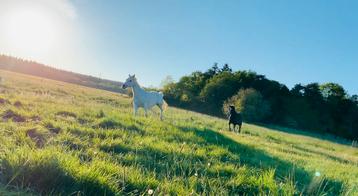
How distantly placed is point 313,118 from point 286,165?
86.2m

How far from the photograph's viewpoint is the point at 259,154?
12141mm

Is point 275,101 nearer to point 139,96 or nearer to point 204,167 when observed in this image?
point 139,96

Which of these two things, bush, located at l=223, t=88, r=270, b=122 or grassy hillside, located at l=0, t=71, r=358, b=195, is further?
bush, located at l=223, t=88, r=270, b=122

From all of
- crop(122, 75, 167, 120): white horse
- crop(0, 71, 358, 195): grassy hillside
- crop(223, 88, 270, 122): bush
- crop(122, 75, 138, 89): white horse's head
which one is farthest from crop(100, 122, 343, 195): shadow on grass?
crop(223, 88, 270, 122): bush

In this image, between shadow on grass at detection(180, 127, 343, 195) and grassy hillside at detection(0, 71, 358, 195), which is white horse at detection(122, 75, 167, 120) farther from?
shadow on grass at detection(180, 127, 343, 195)

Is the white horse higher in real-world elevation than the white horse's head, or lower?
lower

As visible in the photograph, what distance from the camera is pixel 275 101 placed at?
9400cm

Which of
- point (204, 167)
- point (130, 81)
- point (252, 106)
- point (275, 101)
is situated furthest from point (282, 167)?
point (275, 101)

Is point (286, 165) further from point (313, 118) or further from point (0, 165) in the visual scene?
point (313, 118)

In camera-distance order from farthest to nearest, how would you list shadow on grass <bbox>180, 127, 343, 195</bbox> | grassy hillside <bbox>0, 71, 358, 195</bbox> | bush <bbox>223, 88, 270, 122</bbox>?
bush <bbox>223, 88, 270, 122</bbox> → shadow on grass <bbox>180, 127, 343, 195</bbox> → grassy hillside <bbox>0, 71, 358, 195</bbox>

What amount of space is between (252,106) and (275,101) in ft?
39.0

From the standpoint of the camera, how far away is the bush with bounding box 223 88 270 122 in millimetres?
85500

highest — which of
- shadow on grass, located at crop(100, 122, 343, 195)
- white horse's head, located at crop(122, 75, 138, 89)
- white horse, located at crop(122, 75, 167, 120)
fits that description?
white horse's head, located at crop(122, 75, 138, 89)

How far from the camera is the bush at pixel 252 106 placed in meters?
85.5
